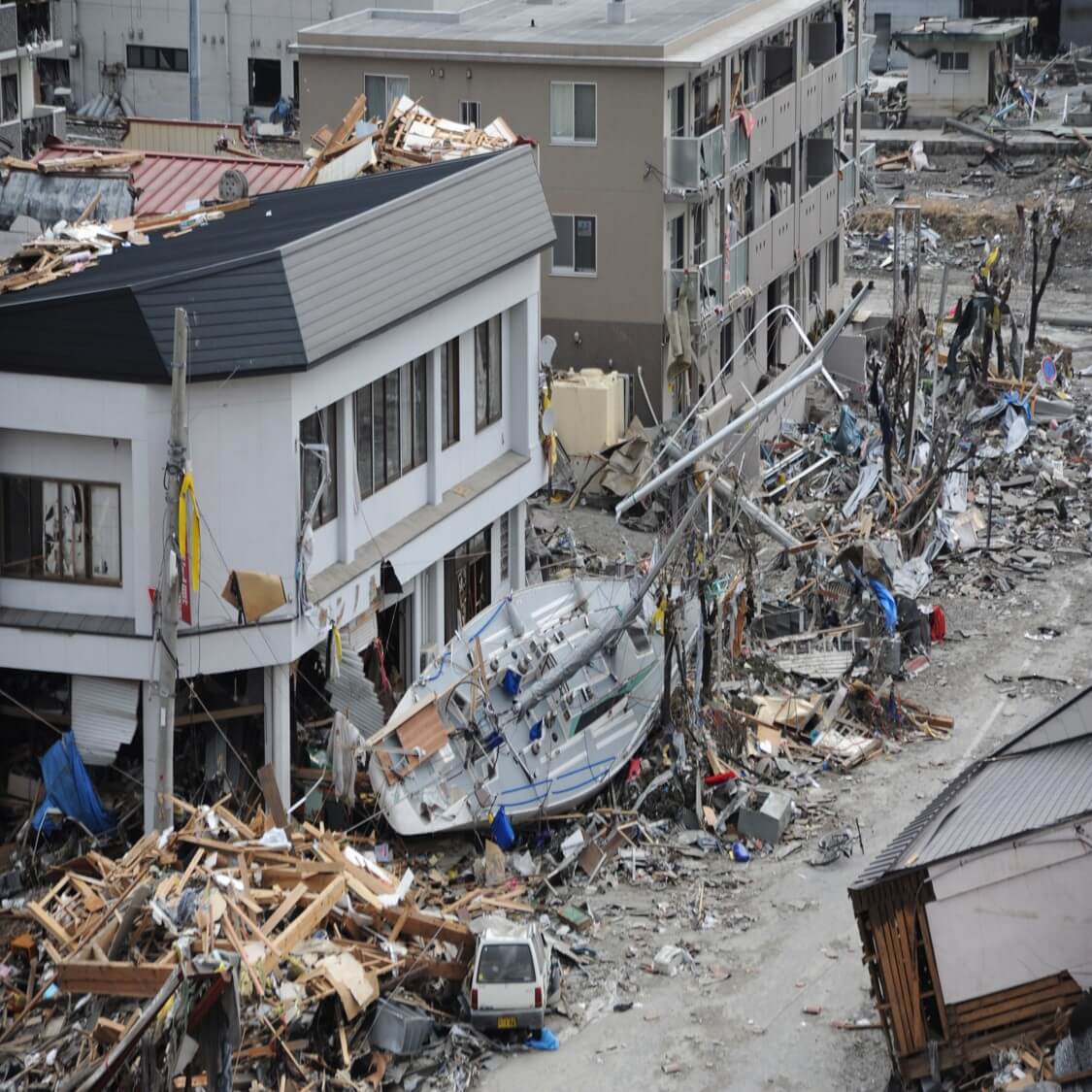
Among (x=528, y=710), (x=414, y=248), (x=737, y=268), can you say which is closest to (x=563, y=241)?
(x=737, y=268)

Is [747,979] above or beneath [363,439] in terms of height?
beneath

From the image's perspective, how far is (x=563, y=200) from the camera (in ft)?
140

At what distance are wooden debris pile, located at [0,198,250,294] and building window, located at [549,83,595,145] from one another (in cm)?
1236

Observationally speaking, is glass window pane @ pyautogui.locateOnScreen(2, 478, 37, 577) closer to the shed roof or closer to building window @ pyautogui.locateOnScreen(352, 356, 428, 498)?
the shed roof

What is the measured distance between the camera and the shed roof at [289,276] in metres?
23.9

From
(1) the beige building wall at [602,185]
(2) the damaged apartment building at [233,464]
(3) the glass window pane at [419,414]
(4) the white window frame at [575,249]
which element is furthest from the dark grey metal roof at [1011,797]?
(4) the white window frame at [575,249]

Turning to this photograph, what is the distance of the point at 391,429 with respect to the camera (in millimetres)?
28500

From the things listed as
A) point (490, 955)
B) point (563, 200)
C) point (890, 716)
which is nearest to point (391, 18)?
point (563, 200)

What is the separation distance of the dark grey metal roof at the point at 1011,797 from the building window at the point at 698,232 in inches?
816

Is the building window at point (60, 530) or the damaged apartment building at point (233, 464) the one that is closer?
the damaged apartment building at point (233, 464)

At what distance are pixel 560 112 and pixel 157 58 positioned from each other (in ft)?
138

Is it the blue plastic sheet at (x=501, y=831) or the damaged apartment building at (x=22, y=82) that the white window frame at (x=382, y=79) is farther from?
the blue plastic sheet at (x=501, y=831)

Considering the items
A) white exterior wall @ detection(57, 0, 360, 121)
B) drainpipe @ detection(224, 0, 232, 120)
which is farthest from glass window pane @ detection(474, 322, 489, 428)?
drainpipe @ detection(224, 0, 232, 120)

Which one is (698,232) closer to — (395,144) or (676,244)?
(676,244)
